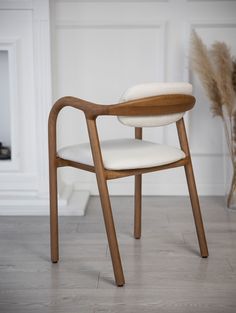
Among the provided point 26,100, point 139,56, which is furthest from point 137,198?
point 139,56

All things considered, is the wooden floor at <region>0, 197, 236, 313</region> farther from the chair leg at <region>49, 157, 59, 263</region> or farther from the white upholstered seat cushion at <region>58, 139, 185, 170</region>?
the white upholstered seat cushion at <region>58, 139, 185, 170</region>

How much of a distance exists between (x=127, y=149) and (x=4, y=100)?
1.29m

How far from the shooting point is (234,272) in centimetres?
188

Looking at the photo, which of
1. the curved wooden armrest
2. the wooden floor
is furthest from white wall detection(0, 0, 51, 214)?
the curved wooden armrest

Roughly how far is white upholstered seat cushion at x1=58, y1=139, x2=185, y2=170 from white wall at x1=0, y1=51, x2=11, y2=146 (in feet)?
3.69

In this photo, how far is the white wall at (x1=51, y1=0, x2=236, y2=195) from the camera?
2.82 meters

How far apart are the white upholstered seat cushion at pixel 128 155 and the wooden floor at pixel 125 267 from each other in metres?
0.42

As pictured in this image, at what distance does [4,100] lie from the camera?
2.95 meters

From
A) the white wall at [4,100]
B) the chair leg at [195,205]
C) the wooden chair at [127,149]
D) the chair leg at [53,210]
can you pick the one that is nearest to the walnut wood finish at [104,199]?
the wooden chair at [127,149]

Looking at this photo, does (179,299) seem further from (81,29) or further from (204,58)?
(81,29)

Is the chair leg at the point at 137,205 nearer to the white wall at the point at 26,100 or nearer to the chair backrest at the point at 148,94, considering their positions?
the chair backrest at the point at 148,94

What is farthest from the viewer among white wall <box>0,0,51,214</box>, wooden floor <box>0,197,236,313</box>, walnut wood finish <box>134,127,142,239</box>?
white wall <box>0,0,51,214</box>

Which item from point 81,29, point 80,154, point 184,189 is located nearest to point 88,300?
point 80,154

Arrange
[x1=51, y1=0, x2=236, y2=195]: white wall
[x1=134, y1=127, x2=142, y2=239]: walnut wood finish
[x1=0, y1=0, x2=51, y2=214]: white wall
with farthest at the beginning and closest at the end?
[x1=51, y1=0, x2=236, y2=195]: white wall → [x1=0, y1=0, x2=51, y2=214]: white wall → [x1=134, y1=127, x2=142, y2=239]: walnut wood finish
